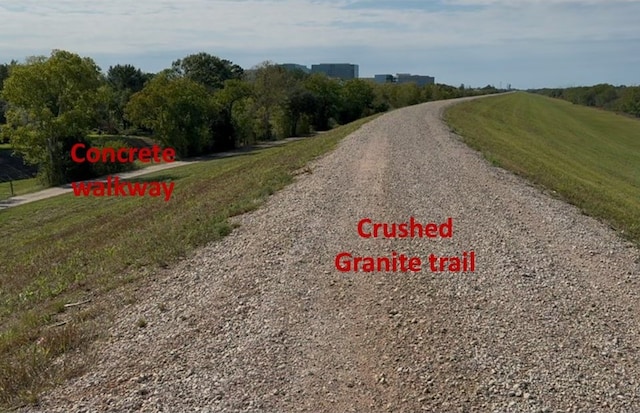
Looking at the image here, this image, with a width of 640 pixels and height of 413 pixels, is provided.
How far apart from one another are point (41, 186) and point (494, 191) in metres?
30.7

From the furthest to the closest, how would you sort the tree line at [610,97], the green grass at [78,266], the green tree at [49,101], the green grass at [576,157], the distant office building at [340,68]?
1. the distant office building at [340,68]
2. the tree line at [610,97]
3. the green tree at [49,101]
4. the green grass at [576,157]
5. the green grass at [78,266]

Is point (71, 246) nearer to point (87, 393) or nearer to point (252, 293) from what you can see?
point (252, 293)

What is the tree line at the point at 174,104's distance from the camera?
97.7 feet

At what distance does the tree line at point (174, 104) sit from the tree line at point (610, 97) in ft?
93.7

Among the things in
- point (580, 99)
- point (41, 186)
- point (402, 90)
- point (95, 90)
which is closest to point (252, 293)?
point (95, 90)

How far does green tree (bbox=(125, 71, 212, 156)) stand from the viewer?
148 ft

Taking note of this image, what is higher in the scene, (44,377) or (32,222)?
(44,377)

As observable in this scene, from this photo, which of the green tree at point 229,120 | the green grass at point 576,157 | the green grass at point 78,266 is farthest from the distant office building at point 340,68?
the green grass at point 78,266

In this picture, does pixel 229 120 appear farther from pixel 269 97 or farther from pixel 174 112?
pixel 269 97

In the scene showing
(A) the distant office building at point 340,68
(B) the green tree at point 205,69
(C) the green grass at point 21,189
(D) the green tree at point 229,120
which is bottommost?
(C) the green grass at point 21,189

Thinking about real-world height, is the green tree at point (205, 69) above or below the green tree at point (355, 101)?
above

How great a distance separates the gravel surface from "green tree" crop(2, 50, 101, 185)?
2540cm

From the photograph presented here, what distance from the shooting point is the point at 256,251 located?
7391 mm

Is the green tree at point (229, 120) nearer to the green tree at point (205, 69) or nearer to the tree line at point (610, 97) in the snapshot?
the green tree at point (205, 69)
